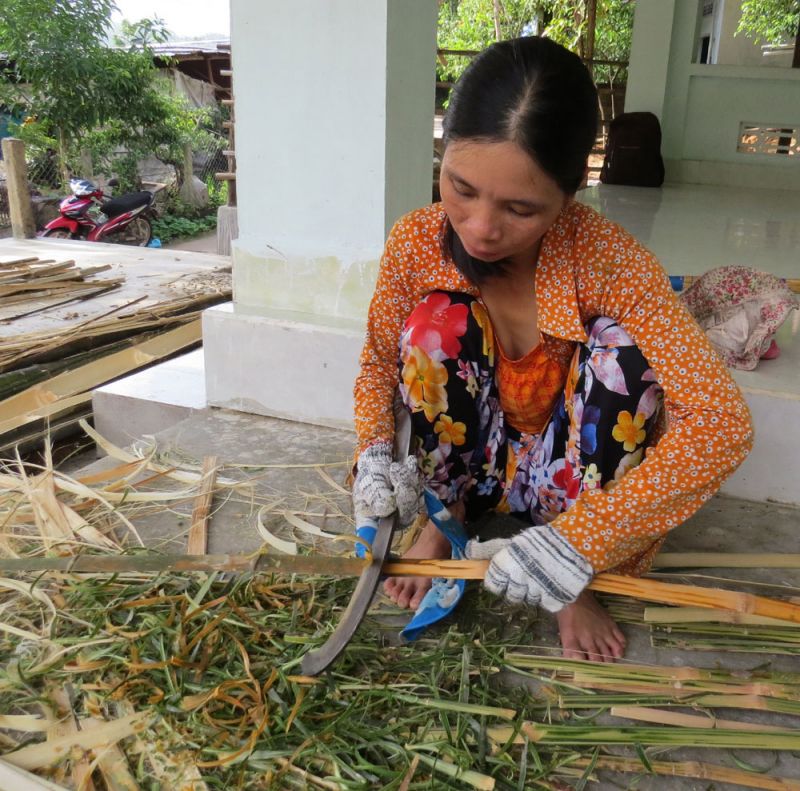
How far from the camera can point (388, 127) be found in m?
2.12

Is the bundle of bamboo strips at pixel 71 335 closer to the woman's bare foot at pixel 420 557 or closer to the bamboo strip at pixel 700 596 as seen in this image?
the woman's bare foot at pixel 420 557

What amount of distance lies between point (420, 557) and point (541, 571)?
445mm

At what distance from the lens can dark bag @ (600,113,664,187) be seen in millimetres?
5883

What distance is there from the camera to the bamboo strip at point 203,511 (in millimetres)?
1747

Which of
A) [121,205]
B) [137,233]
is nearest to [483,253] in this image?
[121,205]

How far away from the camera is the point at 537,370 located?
151cm

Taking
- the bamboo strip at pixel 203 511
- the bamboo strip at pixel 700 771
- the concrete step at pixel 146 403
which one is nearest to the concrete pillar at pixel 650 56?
the concrete step at pixel 146 403

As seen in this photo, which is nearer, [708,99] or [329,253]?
[329,253]

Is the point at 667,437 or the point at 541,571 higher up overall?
the point at 667,437

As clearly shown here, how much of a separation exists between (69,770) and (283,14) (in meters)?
1.85

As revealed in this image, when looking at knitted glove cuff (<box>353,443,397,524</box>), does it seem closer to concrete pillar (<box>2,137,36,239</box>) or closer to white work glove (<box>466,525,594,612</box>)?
white work glove (<box>466,525,594,612</box>)

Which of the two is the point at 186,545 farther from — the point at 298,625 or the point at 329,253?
the point at 329,253

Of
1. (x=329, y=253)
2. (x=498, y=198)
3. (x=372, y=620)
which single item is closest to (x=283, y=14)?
(x=329, y=253)

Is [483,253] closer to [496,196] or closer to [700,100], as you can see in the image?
Answer: [496,196]
